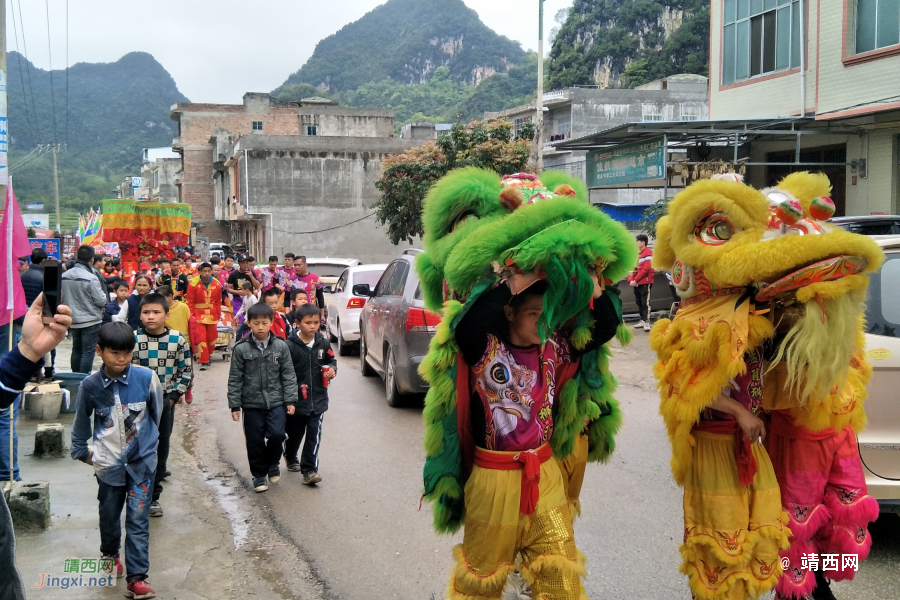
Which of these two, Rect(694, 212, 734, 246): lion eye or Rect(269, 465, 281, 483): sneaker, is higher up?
Rect(694, 212, 734, 246): lion eye

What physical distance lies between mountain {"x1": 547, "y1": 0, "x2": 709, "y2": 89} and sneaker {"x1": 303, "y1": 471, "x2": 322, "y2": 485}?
50.6m

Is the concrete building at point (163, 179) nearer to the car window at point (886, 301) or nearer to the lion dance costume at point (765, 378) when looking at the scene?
the car window at point (886, 301)

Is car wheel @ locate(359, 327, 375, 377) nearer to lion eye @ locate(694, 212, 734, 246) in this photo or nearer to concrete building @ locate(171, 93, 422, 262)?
lion eye @ locate(694, 212, 734, 246)

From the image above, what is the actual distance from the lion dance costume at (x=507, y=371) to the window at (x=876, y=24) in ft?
43.4

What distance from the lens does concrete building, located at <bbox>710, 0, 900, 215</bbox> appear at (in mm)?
14000

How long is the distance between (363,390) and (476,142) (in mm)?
15487

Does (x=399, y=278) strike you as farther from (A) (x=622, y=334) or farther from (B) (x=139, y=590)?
(A) (x=622, y=334)

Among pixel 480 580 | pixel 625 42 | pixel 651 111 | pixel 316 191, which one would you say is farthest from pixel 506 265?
pixel 625 42

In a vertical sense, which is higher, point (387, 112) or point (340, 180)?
point (387, 112)

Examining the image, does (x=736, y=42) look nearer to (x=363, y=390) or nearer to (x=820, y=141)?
(x=820, y=141)

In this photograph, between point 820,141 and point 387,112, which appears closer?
point 820,141

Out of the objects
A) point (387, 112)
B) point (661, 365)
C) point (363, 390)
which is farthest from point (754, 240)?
point (387, 112)

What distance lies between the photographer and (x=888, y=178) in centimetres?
1417

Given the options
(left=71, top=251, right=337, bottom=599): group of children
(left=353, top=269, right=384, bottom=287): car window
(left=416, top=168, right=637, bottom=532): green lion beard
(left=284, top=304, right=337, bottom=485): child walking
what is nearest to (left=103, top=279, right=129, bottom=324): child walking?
(left=71, top=251, right=337, bottom=599): group of children
